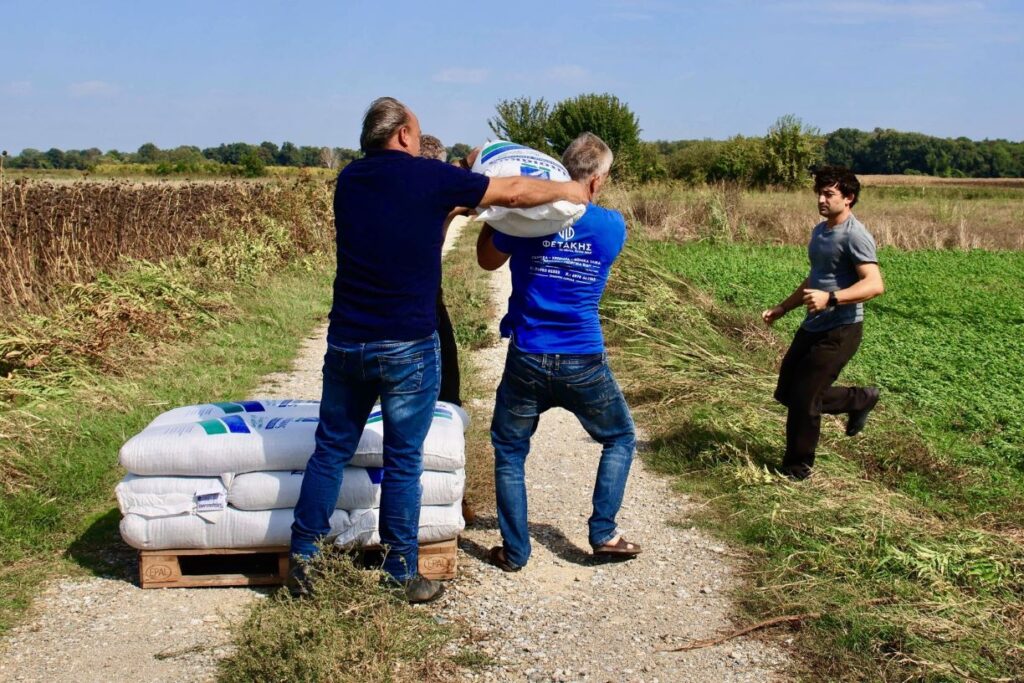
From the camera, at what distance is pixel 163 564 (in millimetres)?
4410

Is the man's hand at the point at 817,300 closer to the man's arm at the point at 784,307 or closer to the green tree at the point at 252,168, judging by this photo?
the man's arm at the point at 784,307

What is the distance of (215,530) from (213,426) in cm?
49

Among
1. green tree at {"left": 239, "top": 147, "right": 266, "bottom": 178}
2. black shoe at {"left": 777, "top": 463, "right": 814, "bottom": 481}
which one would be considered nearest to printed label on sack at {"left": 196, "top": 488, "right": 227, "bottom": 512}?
black shoe at {"left": 777, "top": 463, "right": 814, "bottom": 481}

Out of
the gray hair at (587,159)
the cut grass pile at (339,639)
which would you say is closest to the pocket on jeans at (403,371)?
the cut grass pile at (339,639)

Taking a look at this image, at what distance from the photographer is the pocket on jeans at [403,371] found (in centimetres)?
398

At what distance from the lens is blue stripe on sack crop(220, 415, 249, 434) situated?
4.52 meters

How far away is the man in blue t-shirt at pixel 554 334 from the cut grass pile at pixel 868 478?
1.11 m

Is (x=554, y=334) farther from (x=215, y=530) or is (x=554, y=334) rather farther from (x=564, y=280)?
Result: (x=215, y=530)

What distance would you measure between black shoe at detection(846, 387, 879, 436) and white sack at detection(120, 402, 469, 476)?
2750mm

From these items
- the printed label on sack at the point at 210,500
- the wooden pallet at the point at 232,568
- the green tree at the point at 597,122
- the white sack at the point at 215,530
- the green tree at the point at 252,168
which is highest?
the green tree at the point at 597,122

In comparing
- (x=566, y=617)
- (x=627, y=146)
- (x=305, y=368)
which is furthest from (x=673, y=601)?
(x=627, y=146)

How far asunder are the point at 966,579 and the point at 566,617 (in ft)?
6.00

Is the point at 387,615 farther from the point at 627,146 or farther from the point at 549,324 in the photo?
the point at 627,146

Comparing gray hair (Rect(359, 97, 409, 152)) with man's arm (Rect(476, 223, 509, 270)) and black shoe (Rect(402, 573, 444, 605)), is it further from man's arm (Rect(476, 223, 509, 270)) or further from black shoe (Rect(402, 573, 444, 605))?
black shoe (Rect(402, 573, 444, 605))
